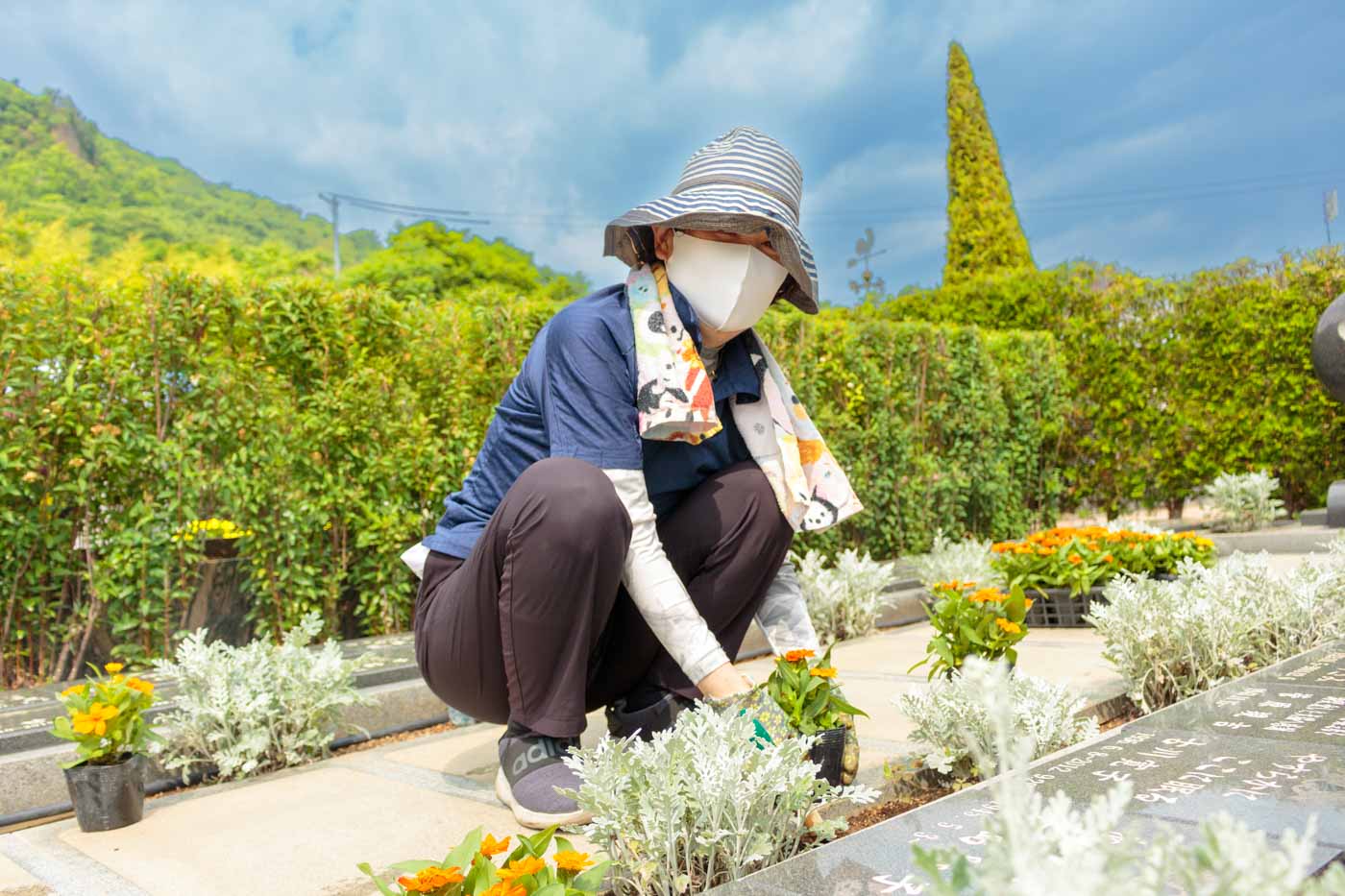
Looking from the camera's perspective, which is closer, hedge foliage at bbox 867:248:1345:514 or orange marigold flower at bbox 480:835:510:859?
orange marigold flower at bbox 480:835:510:859

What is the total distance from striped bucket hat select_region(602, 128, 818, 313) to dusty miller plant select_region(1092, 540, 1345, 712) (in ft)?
4.64

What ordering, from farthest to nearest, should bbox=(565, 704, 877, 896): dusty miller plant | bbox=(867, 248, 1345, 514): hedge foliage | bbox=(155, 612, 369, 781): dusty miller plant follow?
1. bbox=(867, 248, 1345, 514): hedge foliage
2. bbox=(155, 612, 369, 781): dusty miller plant
3. bbox=(565, 704, 877, 896): dusty miller plant

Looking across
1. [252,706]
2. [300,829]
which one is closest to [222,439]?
[252,706]

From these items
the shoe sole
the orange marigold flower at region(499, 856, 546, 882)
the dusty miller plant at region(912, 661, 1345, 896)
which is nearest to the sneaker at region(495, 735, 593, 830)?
the shoe sole

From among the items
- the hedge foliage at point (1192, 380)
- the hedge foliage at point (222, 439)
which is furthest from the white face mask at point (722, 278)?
the hedge foliage at point (1192, 380)

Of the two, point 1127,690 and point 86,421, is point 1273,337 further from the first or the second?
point 86,421

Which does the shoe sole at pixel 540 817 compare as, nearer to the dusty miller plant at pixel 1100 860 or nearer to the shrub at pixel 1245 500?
the dusty miller plant at pixel 1100 860

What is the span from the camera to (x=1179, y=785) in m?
1.72

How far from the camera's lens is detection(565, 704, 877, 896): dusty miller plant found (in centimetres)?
158

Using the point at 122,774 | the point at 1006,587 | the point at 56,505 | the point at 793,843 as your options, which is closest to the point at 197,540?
the point at 56,505

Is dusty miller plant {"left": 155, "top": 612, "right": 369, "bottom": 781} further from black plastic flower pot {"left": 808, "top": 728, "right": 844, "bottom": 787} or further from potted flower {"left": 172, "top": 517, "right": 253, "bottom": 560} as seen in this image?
black plastic flower pot {"left": 808, "top": 728, "right": 844, "bottom": 787}

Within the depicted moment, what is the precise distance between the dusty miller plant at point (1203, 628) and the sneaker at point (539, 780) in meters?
1.74

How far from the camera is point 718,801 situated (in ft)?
5.19

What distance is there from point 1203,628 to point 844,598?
6.74 feet
